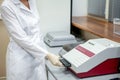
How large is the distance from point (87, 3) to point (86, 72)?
1565 mm

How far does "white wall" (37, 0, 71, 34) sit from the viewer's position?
2.20 m

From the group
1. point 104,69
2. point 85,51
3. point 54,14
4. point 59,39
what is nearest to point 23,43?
point 85,51

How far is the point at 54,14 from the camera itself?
225 cm

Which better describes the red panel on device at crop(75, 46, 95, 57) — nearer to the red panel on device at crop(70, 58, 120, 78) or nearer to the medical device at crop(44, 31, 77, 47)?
the red panel on device at crop(70, 58, 120, 78)

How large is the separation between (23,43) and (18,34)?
0.07 m

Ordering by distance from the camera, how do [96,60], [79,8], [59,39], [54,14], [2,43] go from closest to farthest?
[96,60] < [59,39] < [54,14] < [79,8] < [2,43]

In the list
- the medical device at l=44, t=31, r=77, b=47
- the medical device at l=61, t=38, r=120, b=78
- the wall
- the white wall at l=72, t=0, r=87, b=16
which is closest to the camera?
the medical device at l=61, t=38, r=120, b=78

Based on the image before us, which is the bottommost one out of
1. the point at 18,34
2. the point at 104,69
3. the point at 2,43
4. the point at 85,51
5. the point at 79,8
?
the point at 2,43

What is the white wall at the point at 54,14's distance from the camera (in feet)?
7.22

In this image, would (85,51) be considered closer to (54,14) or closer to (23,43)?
(23,43)

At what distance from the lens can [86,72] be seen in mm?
1220

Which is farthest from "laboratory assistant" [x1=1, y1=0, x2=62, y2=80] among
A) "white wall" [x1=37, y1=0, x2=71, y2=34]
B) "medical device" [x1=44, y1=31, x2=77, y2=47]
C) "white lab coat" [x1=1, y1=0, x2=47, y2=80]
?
"white wall" [x1=37, y1=0, x2=71, y2=34]

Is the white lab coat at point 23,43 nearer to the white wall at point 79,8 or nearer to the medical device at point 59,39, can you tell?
the medical device at point 59,39

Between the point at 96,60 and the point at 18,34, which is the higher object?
the point at 18,34
